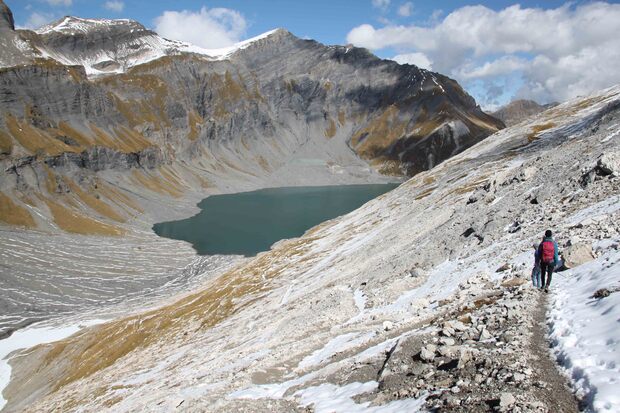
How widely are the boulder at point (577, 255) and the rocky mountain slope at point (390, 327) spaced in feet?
0.27

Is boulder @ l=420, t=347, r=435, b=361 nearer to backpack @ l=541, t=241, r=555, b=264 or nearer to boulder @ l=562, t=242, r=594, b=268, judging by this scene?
backpack @ l=541, t=241, r=555, b=264

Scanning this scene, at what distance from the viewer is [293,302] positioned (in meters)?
55.5

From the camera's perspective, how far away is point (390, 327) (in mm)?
27172

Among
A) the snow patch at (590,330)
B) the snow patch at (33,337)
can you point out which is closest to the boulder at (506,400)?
the snow patch at (590,330)

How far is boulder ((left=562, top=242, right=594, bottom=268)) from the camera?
23547 mm

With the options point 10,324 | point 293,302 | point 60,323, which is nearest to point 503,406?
point 293,302

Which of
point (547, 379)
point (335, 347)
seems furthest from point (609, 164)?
point (547, 379)

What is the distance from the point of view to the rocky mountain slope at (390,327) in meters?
17.0

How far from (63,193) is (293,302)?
168375 mm

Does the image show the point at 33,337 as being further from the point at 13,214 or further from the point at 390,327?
the point at 390,327

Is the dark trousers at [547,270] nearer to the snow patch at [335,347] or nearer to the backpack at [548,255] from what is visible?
the backpack at [548,255]

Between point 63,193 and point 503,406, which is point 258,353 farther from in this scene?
point 63,193

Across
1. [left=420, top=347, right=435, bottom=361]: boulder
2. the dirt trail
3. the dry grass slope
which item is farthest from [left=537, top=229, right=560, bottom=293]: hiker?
the dry grass slope

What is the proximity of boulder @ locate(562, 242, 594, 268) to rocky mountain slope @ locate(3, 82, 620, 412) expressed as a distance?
0.08m
